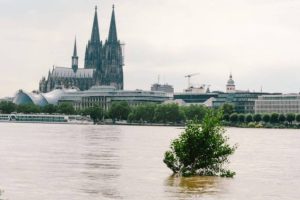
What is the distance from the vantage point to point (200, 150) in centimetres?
4431

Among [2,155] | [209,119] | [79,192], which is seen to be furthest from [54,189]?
[2,155]

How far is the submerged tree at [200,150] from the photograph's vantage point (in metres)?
44.3

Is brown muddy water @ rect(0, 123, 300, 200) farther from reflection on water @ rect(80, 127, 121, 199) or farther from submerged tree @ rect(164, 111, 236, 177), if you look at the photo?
submerged tree @ rect(164, 111, 236, 177)

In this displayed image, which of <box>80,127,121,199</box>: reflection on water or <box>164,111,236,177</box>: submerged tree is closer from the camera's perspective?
<box>80,127,121,199</box>: reflection on water

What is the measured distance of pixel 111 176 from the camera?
44.6 m

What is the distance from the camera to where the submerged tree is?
1745 inches

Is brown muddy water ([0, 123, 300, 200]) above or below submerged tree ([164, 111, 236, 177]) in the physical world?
below

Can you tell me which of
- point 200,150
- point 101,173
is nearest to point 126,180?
point 101,173

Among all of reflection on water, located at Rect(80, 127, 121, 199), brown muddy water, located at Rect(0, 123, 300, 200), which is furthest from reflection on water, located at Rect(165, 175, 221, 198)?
reflection on water, located at Rect(80, 127, 121, 199)

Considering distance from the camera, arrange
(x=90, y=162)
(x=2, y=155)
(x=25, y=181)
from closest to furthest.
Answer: (x=25, y=181) → (x=90, y=162) → (x=2, y=155)

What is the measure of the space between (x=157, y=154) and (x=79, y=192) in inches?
1211

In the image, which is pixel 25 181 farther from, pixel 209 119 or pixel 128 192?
pixel 209 119

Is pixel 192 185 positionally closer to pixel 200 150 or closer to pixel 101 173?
pixel 200 150

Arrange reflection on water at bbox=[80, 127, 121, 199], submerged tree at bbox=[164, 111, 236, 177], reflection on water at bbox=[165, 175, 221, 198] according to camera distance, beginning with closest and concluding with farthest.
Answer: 1. reflection on water at bbox=[80, 127, 121, 199]
2. reflection on water at bbox=[165, 175, 221, 198]
3. submerged tree at bbox=[164, 111, 236, 177]
